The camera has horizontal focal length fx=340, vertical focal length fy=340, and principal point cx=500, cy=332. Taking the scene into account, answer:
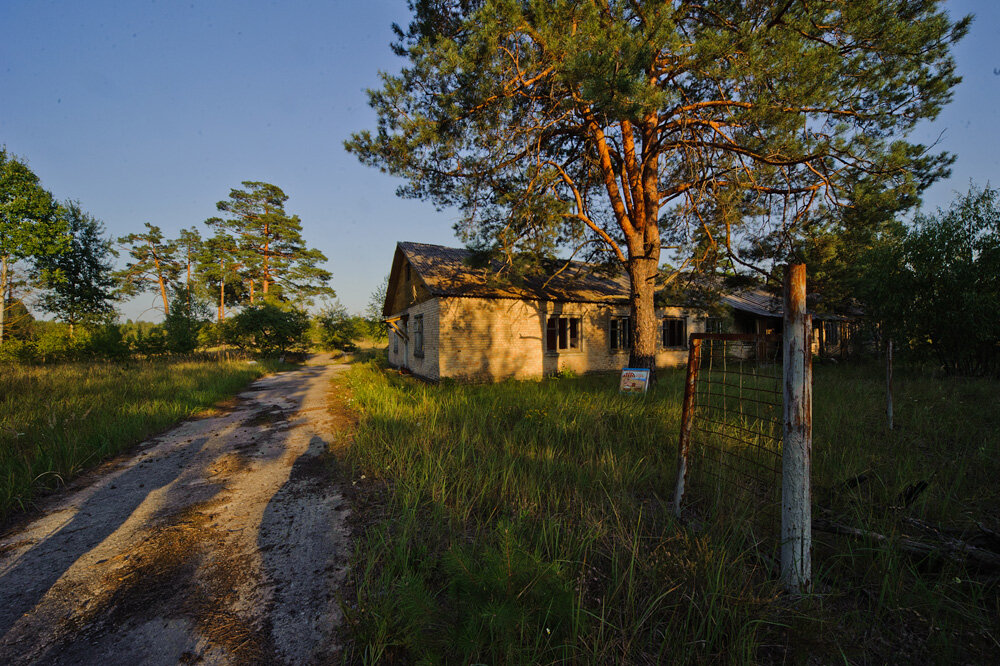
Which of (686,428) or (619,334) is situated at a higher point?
(619,334)

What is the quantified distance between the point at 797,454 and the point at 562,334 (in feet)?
38.1

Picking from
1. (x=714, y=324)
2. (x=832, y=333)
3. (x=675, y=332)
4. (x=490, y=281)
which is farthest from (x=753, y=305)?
(x=490, y=281)

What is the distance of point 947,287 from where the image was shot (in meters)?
8.90

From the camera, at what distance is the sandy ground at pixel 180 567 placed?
1.76 meters

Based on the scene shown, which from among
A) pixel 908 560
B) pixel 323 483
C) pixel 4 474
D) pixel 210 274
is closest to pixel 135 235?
pixel 210 274

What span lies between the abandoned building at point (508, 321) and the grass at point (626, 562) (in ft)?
21.6

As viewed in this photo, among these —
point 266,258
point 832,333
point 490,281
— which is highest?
point 266,258

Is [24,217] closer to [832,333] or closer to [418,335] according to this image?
[418,335]

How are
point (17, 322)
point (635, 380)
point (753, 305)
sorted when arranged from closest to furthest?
point (635, 380), point (17, 322), point (753, 305)

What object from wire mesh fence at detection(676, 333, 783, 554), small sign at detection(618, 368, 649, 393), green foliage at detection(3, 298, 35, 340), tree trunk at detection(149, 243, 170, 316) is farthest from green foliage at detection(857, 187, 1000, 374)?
tree trunk at detection(149, 243, 170, 316)

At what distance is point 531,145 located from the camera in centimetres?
818

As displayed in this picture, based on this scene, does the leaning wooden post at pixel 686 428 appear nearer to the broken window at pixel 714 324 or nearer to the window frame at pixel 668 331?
the broken window at pixel 714 324

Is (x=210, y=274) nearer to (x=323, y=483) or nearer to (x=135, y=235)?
(x=135, y=235)

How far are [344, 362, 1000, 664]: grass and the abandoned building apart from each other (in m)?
6.59
